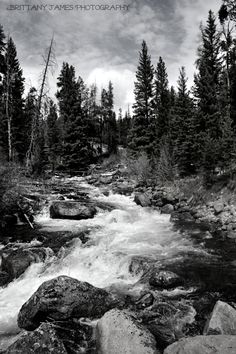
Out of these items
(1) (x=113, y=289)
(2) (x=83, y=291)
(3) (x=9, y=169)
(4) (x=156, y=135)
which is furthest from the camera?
(4) (x=156, y=135)

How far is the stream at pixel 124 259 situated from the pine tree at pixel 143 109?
57.9 ft

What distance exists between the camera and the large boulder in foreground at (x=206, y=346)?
10.9ft

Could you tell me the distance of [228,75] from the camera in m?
22.7

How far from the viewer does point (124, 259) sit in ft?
27.1

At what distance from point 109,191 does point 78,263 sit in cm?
1315

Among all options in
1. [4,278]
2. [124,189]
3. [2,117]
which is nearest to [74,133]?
[2,117]

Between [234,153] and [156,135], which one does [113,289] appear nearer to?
[234,153]

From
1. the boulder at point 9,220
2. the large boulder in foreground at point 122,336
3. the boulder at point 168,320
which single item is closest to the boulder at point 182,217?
the boulder at point 168,320

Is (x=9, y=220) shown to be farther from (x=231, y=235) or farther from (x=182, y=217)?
(x=231, y=235)

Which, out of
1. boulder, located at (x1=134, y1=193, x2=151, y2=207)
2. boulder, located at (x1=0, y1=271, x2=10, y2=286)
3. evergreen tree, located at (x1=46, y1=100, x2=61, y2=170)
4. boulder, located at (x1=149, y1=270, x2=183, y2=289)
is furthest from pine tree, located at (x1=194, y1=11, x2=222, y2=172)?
evergreen tree, located at (x1=46, y1=100, x2=61, y2=170)

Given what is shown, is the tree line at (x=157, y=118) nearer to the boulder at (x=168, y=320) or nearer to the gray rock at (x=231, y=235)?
the gray rock at (x=231, y=235)

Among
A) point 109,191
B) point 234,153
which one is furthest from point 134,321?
point 109,191

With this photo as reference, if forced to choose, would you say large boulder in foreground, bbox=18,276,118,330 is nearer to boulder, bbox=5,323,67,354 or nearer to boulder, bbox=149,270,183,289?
boulder, bbox=5,323,67,354

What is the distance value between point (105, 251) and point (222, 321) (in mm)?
5210
